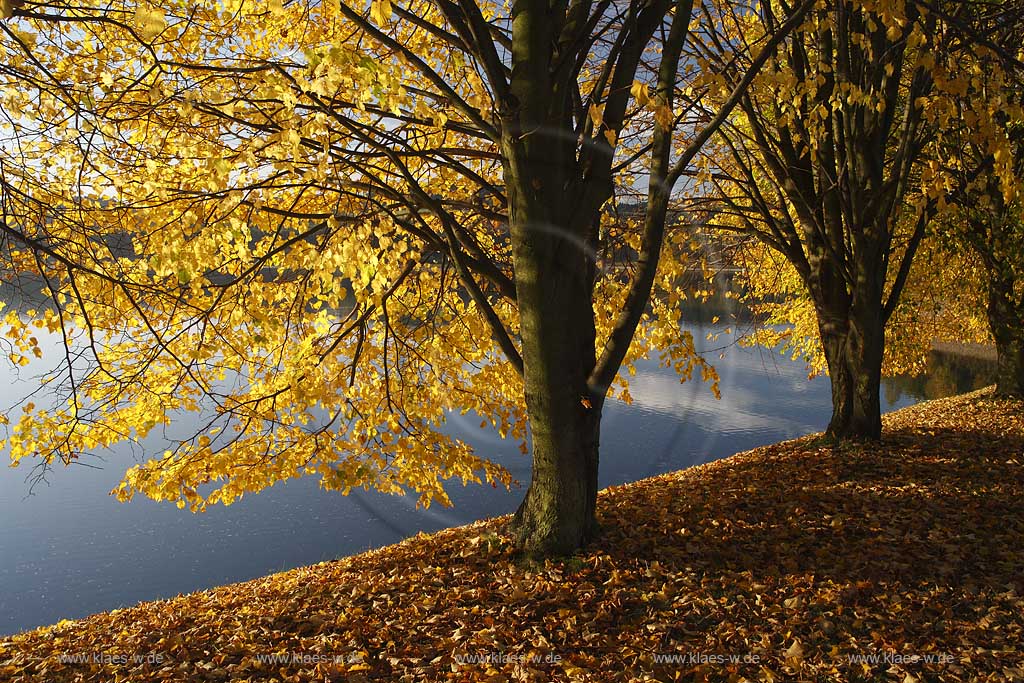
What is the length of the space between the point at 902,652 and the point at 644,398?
24001mm

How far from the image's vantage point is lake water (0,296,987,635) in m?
14.8

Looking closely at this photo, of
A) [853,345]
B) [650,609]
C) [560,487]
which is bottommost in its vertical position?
[650,609]

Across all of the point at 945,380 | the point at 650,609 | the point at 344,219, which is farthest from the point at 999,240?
the point at 945,380

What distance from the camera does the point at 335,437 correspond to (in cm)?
643

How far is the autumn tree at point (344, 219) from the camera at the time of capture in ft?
14.7

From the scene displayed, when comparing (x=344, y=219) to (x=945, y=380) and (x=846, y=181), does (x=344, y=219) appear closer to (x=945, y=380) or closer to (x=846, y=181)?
(x=846, y=181)

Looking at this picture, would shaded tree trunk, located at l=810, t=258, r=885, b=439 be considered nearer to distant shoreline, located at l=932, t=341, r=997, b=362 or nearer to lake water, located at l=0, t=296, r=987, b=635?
lake water, located at l=0, t=296, r=987, b=635

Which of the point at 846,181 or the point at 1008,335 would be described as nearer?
the point at 846,181

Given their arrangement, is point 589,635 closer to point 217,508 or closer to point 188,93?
point 188,93

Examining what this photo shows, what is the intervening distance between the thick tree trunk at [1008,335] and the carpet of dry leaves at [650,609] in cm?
722

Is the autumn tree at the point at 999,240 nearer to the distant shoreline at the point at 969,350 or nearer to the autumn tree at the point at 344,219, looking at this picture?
the autumn tree at the point at 344,219

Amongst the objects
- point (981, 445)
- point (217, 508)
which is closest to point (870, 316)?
point (981, 445)

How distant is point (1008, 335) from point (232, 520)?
18533 mm

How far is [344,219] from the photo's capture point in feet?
16.8
